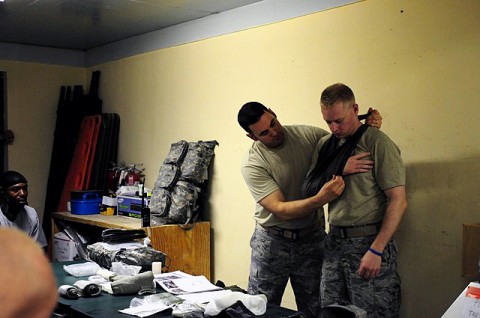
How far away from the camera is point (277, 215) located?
11.8ft

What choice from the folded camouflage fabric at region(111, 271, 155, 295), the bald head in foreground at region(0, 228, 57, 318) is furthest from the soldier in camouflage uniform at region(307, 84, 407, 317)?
the bald head in foreground at region(0, 228, 57, 318)

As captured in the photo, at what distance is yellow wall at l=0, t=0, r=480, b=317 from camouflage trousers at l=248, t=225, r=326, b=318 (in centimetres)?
60

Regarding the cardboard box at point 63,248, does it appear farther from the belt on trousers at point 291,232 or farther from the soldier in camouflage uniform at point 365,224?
the soldier in camouflage uniform at point 365,224

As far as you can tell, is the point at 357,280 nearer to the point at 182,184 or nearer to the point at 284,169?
the point at 284,169

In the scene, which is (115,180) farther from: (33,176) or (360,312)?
(360,312)

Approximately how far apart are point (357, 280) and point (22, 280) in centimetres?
278

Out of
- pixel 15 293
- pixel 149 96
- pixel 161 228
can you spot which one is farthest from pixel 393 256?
pixel 149 96

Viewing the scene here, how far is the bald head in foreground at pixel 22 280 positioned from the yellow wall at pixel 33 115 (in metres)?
7.03

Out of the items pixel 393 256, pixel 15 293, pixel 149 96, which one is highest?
pixel 149 96

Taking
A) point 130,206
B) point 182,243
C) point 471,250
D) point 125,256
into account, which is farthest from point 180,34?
point 471,250

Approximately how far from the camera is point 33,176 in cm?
731

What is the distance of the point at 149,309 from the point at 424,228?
6.08 feet

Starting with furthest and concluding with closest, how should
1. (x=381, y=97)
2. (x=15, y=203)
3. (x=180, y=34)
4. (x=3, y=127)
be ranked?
(x=3, y=127)
(x=180, y=34)
(x=15, y=203)
(x=381, y=97)

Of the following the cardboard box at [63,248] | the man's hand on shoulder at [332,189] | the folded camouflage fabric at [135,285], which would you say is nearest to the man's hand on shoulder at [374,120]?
the man's hand on shoulder at [332,189]
